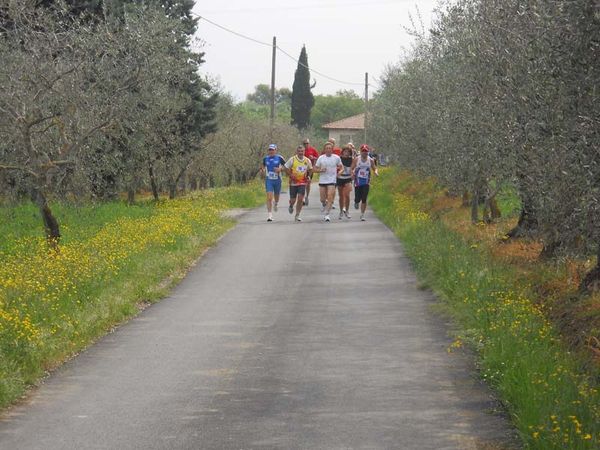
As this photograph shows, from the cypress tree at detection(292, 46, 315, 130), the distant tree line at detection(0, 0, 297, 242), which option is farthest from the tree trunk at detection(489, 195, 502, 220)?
the cypress tree at detection(292, 46, 315, 130)

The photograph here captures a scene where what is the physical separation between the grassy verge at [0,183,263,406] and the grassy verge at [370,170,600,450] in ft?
12.1

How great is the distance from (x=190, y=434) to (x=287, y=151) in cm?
5987

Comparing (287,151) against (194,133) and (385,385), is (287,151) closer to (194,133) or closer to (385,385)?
(194,133)

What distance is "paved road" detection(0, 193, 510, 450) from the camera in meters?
7.15

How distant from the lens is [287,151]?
6675cm

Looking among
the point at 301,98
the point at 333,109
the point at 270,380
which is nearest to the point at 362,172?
the point at 270,380

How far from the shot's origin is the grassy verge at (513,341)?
686 cm

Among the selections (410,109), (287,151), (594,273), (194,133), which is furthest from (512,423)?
(287,151)

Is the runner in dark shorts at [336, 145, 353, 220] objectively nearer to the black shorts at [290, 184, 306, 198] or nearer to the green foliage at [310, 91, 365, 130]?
the black shorts at [290, 184, 306, 198]

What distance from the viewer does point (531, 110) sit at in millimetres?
8773

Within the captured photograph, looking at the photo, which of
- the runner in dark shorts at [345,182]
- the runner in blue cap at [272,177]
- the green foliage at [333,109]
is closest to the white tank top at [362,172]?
the runner in dark shorts at [345,182]

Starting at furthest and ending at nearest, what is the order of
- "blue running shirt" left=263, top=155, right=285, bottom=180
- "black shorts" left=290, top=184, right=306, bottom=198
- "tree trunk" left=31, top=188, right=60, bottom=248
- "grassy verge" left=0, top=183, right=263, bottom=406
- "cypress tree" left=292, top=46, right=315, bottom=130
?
"cypress tree" left=292, top=46, right=315, bottom=130 < "blue running shirt" left=263, top=155, right=285, bottom=180 < "black shorts" left=290, top=184, right=306, bottom=198 < "tree trunk" left=31, top=188, right=60, bottom=248 < "grassy verge" left=0, top=183, right=263, bottom=406

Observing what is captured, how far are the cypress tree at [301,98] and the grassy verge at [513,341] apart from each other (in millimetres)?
89144

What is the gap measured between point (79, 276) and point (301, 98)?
95105 millimetres
